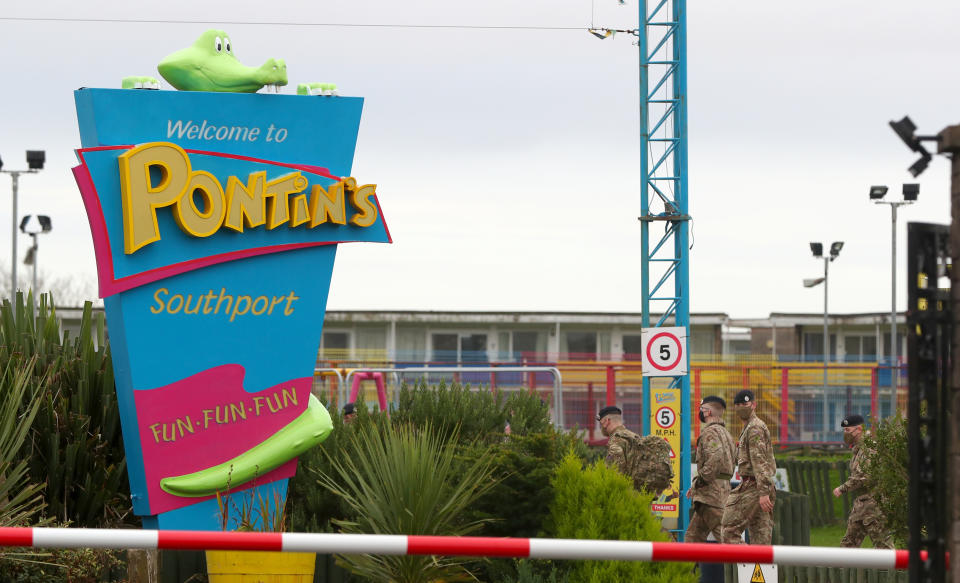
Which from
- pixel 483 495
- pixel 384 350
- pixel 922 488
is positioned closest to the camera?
pixel 922 488

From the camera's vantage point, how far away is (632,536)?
764 centimetres

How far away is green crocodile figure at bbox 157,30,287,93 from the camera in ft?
31.3

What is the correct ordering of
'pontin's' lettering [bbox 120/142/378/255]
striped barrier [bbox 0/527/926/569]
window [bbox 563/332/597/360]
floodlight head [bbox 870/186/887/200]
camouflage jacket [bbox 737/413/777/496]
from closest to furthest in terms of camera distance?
striped barrier [bbox 0/527/926/569], 'pontin's' lettering [bbox 120/142/378/255], camouflage jacket [bbox 737/413/777/496], floodlight head [bbox 870/186/887/200], window [bbox 563/332/597/360]

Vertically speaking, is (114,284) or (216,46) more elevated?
(216,46)

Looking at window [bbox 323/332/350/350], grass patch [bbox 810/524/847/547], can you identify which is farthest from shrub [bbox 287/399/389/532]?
window [bbox 323/332/350/350]

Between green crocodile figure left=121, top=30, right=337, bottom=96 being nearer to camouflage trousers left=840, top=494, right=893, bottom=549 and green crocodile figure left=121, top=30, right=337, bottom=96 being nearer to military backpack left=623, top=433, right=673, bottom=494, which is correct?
military backpack left=623, top=433, right=673, bottom=494

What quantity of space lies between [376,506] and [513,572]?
1.04m

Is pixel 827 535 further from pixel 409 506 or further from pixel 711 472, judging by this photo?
pixel 409 506

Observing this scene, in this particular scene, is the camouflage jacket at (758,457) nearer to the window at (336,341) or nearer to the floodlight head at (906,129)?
the floodlight head at (906,129)

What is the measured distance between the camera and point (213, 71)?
962 cm

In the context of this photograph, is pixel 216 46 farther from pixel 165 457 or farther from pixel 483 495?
pixel 483 495

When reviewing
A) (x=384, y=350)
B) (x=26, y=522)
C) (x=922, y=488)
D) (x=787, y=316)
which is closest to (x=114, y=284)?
(x=26, y=522)

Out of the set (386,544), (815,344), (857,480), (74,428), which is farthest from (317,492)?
(815,344)

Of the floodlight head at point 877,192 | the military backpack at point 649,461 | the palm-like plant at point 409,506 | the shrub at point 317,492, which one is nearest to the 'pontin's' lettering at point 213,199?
the shrub at point 317,492
